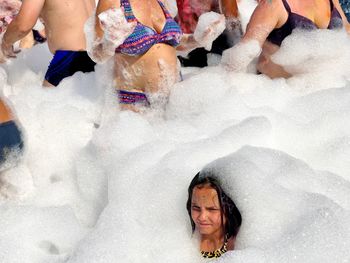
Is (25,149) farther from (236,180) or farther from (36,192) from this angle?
(236,180)

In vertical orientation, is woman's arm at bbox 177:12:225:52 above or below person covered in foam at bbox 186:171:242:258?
above

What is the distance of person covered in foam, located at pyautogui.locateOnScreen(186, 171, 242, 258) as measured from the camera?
75.2 inches

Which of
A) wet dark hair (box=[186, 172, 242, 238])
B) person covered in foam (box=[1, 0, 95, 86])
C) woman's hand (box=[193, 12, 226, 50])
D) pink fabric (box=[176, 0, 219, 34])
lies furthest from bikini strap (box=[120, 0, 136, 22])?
pink fabric (box=[176, 0, 219, 34])

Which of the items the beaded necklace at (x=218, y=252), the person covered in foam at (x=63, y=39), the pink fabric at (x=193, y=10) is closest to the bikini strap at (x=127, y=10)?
the person covered in foam at (x=63, y=39)

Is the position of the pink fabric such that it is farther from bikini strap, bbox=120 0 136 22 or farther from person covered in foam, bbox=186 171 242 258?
person covered in foam, bbox=186 171 242 258

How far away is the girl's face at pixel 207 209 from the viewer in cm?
191

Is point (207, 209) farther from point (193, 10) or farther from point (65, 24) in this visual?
point (193, 10)

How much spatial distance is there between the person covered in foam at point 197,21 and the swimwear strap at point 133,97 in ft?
2.68

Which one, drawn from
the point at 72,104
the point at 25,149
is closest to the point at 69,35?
the point at 72,104

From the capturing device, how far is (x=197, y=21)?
3.40m

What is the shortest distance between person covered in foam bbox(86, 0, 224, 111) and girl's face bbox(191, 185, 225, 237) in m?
0.78

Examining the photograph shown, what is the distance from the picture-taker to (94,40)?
251 cm

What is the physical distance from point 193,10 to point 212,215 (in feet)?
5.88

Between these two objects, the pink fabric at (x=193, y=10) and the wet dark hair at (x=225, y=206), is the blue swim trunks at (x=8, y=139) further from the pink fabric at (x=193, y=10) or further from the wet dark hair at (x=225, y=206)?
the pink fabric at (x=193, y=10)
